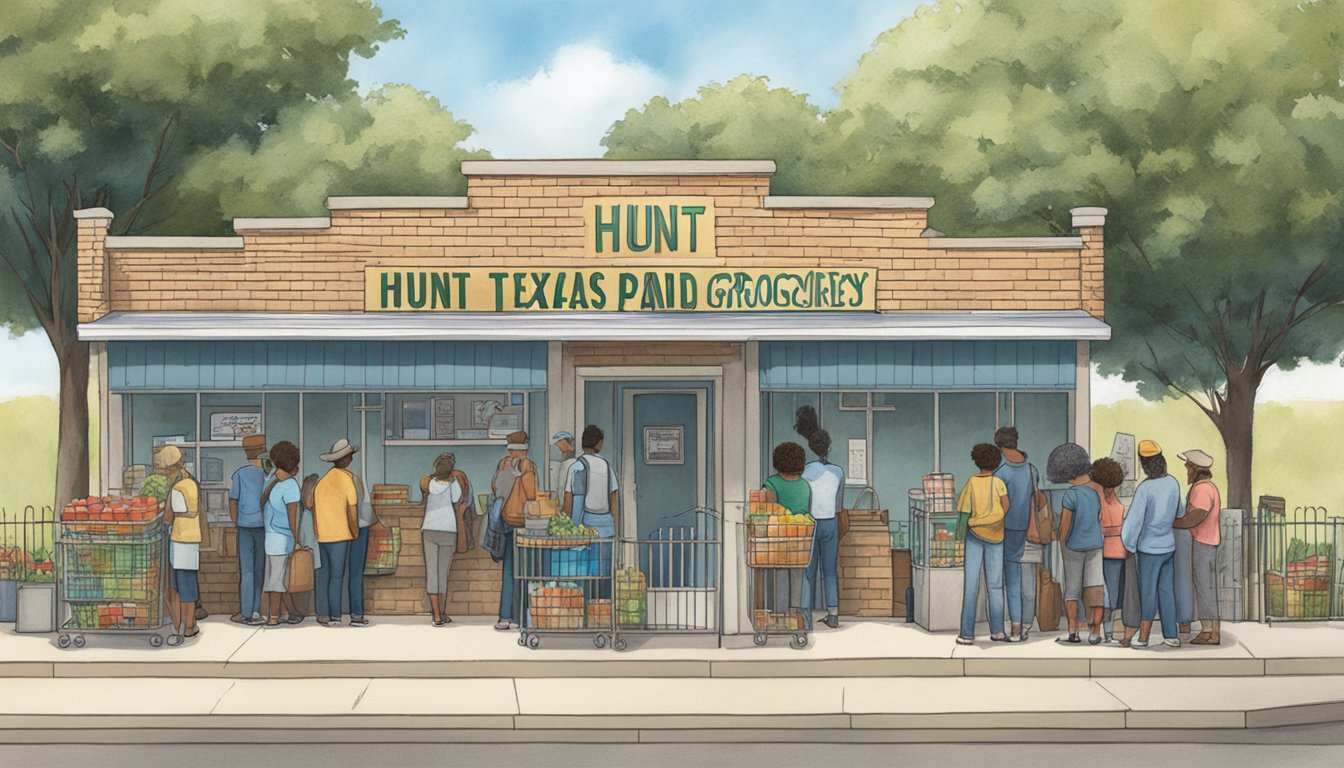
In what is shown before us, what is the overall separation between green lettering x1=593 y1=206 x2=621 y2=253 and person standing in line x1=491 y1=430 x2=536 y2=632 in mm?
2332

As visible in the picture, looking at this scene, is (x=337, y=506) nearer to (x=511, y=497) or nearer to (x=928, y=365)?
(x=511, y=497)

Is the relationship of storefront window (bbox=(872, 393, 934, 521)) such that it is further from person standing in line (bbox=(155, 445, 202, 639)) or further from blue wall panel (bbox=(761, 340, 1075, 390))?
person standing in line (bbox=(155, 445, 202, 639))

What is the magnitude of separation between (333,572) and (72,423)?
13493 mm

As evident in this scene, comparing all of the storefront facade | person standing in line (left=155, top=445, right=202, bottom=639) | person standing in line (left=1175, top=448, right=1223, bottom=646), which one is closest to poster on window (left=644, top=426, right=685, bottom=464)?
the storefront facade

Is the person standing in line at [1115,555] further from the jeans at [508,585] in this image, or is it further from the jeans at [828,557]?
the jeans at [508,585]

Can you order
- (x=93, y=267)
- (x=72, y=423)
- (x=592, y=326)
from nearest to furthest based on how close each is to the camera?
(x=592, y=326)
(x=93, y=267)
(x=72, y=423)

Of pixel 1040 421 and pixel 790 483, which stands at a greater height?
pixel 1040 421

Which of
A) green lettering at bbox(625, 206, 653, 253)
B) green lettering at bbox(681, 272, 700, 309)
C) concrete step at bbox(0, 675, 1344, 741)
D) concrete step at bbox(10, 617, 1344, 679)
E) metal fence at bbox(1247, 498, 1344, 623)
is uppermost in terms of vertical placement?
green lettering at bbox(625, 206, 653, 253)

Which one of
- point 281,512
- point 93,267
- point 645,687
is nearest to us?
point 645,687

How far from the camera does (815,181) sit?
3159 centimetres

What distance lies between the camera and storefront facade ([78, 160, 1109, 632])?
17.2 metres

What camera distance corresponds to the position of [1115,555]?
600 inches

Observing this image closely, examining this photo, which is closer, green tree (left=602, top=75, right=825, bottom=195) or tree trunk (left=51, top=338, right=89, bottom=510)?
tree trunk (left=51, top=338, right=89, bottom=510)

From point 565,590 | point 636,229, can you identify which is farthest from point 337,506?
point 636,229
